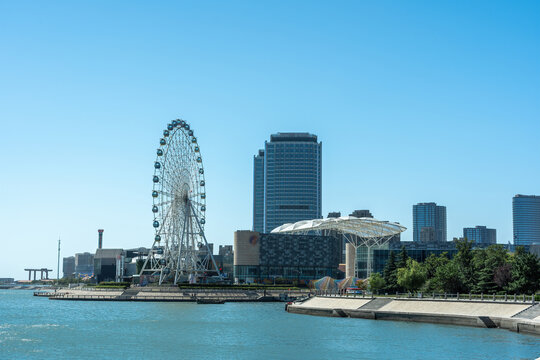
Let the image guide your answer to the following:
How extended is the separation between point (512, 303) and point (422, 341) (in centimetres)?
1941

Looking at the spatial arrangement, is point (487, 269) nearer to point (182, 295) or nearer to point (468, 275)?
point (468, 275)

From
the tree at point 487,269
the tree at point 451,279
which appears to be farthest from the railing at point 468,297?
the tree at point 451,279

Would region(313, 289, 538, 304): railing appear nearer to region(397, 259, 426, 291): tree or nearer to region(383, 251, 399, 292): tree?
region(383, 251, 399, 292): tree

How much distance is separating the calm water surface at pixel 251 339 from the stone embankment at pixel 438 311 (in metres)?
1.97

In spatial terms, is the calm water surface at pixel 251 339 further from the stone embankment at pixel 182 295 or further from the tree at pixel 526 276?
the stone embankment at pixel 182 295

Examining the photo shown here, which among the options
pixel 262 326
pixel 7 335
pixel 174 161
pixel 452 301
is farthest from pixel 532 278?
pixel 174 161

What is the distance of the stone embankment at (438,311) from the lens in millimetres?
82938

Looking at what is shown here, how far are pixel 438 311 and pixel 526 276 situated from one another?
1265 cm

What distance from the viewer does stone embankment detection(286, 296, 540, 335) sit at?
82938 mm

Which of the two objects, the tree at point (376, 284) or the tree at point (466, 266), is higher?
the tree at point (466, 266)

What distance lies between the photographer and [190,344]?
252ft

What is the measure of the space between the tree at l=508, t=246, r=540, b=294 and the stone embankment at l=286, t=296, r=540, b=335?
7.25 m

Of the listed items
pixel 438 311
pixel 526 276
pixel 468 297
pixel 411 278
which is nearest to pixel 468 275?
pixel 468 297

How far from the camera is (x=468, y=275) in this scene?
108 m
